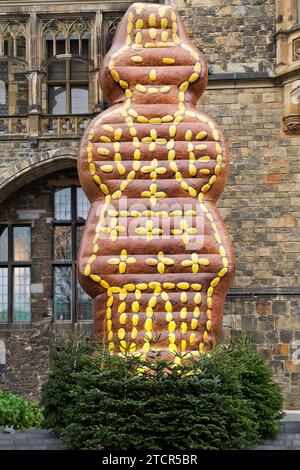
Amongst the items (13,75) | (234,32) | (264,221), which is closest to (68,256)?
(13,75)

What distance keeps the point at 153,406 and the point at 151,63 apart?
354 centimetres

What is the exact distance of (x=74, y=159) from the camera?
2069 cm

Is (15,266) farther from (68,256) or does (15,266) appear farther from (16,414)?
(16,414)

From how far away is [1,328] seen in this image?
21.4m

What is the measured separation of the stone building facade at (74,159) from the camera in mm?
17547

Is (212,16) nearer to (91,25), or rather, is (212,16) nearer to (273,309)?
(91,25)

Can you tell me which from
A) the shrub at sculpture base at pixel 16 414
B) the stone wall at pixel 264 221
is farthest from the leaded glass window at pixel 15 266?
the shrub at sculpture base at pixel 16 414

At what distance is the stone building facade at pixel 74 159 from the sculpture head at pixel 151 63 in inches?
287

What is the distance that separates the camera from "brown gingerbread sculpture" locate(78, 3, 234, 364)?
32.9 feet

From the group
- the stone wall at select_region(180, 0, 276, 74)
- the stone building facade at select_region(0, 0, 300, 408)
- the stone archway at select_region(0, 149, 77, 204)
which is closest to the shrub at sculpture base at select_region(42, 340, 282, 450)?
the stone building facade at select_region(0, 0, 300, 408)

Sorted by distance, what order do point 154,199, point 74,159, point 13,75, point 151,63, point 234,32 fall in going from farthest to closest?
point 13,75 < point 74,159 < point 234,32 < point 151,63 < point 154,199
